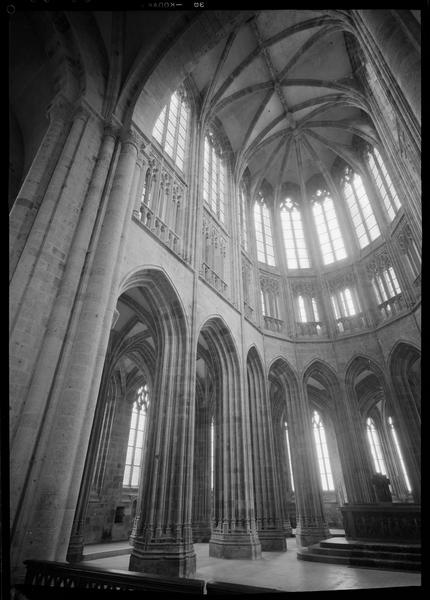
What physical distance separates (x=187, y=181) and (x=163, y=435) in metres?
9.02

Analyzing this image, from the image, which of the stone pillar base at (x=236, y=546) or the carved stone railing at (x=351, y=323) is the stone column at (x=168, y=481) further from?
the carved stone railing at (x=351, y=323)

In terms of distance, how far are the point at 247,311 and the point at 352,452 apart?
7.58m

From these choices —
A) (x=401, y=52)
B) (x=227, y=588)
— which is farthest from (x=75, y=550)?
(x=401, y=52)

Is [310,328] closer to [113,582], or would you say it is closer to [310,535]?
[310,535]

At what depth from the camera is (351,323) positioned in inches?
657

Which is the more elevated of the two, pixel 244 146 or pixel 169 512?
pixel 244 146

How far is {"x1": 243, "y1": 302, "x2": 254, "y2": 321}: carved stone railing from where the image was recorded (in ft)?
47.2

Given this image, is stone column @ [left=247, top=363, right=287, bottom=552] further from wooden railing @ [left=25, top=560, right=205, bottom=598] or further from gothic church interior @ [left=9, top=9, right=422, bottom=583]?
wooden railing @ [left=25, top=560, right=205, bottom=598]

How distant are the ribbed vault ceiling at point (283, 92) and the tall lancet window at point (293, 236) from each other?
2046 millimetres

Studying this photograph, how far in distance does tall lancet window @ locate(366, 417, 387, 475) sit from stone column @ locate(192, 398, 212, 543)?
1400cm

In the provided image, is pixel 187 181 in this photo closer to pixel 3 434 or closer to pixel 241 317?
pixel 241 317

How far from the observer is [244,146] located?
17203 millimetres

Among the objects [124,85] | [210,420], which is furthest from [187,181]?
[210,420]

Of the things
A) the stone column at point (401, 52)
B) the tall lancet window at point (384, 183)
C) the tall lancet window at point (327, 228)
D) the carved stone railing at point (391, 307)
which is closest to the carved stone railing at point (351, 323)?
the carved stone railing at point (391, 307)
